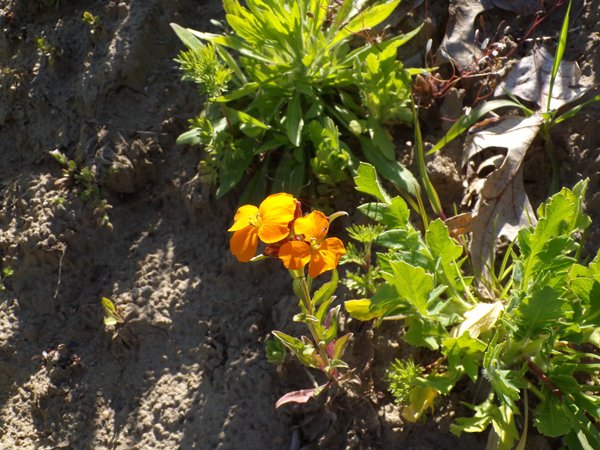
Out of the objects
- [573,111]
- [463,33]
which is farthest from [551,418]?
[463,33]

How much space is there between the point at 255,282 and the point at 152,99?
1.23 metres

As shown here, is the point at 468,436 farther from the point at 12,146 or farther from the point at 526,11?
the point at 12,146

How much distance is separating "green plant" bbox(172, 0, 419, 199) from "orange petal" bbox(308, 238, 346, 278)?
0.85m

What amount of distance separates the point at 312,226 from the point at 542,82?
1.58 meters

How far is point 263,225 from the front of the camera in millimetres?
2221

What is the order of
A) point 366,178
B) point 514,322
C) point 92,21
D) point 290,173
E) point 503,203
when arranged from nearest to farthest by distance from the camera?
point 514,322 < point 366,178 < point 503,203 < point 290,173 < point 92,21

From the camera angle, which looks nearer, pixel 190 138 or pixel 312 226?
pixel 312 226

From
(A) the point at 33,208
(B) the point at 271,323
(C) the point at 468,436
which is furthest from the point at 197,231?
(C) the point at 468,436

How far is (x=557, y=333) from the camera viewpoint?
2.36 m

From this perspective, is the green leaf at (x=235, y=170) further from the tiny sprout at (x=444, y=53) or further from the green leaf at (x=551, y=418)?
the green leaf at (x=551, y=418)

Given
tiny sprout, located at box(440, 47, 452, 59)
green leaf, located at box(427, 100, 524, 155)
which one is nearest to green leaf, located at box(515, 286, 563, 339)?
green leaf, located at box(427, 100, 524, 155)

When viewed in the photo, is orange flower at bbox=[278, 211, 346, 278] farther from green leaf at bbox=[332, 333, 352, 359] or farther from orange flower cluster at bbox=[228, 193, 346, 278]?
green leaf at bbox=[332, 333, 352, 359]

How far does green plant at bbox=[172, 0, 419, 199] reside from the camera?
9.89 ft

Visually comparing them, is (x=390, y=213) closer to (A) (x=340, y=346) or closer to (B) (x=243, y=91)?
(A) (x=340, y=346)
